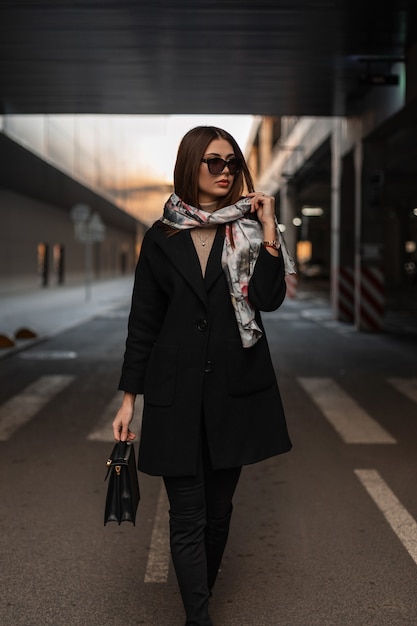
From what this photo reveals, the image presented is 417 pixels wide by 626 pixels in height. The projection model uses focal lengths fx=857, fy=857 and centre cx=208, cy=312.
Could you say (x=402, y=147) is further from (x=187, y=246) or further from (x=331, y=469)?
(x=187, y=246)

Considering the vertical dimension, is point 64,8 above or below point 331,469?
above

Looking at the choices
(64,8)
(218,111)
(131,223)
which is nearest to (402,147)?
(218,111)

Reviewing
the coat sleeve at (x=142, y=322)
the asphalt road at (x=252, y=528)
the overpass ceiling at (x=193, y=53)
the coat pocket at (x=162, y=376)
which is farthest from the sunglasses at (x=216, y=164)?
the overpass ceiling at (x=193, y=53)

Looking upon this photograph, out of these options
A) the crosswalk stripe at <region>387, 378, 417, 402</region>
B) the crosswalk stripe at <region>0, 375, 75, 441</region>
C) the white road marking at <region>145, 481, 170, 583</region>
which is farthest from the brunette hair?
the crosswalk stripe at <region>387, 378, 417, 402</region>

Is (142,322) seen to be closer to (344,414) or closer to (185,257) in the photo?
(185,257)

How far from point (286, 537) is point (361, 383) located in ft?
19.8

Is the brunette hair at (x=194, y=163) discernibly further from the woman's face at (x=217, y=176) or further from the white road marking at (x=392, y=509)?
the white road marking at (x=392, y=509)

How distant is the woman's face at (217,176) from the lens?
3.14 meters

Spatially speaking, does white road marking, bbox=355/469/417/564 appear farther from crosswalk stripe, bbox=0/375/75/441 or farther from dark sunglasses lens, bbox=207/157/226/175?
crosswalk stripe, bbox=0/375/75/441

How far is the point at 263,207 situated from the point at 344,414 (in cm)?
552

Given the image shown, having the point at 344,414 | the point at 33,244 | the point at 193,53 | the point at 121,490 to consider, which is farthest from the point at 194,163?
the point at 33,244

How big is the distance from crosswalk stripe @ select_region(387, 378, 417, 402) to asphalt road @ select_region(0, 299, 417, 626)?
0.11 m

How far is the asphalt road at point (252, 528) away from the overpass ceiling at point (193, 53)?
4570 mm

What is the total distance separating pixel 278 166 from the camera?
41469mm
